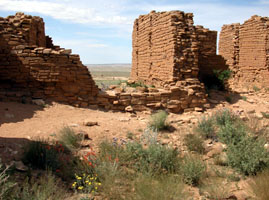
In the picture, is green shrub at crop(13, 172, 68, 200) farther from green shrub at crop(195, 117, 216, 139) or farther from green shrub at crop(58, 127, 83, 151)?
green shrub at crop(195, 117, 216, 139)

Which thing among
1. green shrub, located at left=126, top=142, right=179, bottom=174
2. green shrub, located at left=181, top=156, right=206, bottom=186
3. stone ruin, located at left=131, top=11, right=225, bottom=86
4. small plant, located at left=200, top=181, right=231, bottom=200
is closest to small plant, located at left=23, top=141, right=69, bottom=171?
green shrub, located at left=126, top=142, right=179, bottom=174

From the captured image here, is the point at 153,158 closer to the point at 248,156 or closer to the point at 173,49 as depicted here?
the point at 248,156

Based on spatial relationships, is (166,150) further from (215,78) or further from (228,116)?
(215,78)

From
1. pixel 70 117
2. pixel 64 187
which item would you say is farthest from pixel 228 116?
pixel 64 187

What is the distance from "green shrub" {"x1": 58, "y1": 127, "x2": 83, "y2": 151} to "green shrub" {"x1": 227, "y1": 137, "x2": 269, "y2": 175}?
120 inches

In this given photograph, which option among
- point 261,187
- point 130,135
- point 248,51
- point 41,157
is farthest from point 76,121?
point 248,51

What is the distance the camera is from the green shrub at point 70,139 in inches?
194

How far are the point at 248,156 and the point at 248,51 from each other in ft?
27.5

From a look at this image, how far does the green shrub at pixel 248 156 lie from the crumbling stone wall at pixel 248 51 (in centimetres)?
742

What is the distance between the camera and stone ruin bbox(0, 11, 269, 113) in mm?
7164

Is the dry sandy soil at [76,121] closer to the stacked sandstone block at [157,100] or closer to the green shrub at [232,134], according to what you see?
the stacked sandstone block at [157,100]

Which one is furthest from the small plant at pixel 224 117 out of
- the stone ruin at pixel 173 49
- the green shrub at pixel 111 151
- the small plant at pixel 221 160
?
the green shrub at pixel 111 151

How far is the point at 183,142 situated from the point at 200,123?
1049 mm

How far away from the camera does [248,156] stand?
14.7 feet
